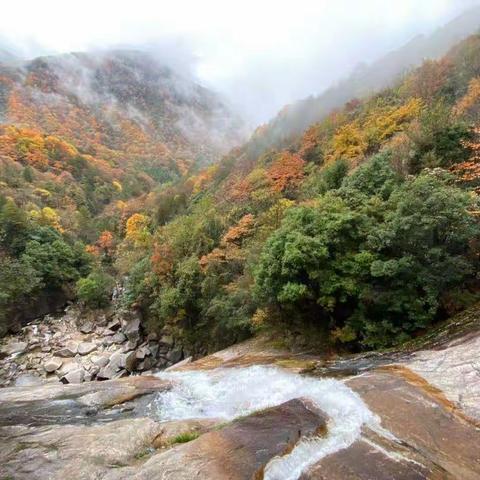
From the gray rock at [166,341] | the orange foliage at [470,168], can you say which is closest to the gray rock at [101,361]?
the gray rock at [166,341]

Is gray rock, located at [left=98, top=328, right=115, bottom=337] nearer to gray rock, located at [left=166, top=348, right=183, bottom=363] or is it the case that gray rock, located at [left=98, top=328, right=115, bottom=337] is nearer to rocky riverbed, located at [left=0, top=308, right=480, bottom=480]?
gray rock, located at [left=166, top=348, right=183, bottom=363]

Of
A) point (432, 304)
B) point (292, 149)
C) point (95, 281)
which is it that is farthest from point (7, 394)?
point (292, 149)

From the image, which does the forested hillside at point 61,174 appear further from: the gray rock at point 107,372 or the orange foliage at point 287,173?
the orange foliage at point 287,173

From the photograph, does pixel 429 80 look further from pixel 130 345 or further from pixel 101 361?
pixel 101 361

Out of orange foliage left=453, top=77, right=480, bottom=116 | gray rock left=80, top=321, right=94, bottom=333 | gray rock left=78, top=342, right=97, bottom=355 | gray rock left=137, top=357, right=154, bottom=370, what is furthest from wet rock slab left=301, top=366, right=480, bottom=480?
gray rock left=80, top=321, right=94, bottom=333

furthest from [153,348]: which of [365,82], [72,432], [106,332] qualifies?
[365,82]

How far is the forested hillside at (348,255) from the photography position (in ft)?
50.1

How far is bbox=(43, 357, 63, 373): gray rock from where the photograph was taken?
91.1ft

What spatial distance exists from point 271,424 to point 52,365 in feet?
80.7

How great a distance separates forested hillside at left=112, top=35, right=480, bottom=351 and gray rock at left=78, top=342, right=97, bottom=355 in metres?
5.43

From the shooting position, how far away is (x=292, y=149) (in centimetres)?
5088

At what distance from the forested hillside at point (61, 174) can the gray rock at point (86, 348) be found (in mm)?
7580

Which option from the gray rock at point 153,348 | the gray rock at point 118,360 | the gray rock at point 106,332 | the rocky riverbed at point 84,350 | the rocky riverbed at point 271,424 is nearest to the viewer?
the rocky riverbed at point 271,424

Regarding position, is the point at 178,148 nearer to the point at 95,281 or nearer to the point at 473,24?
the point at 473,24
